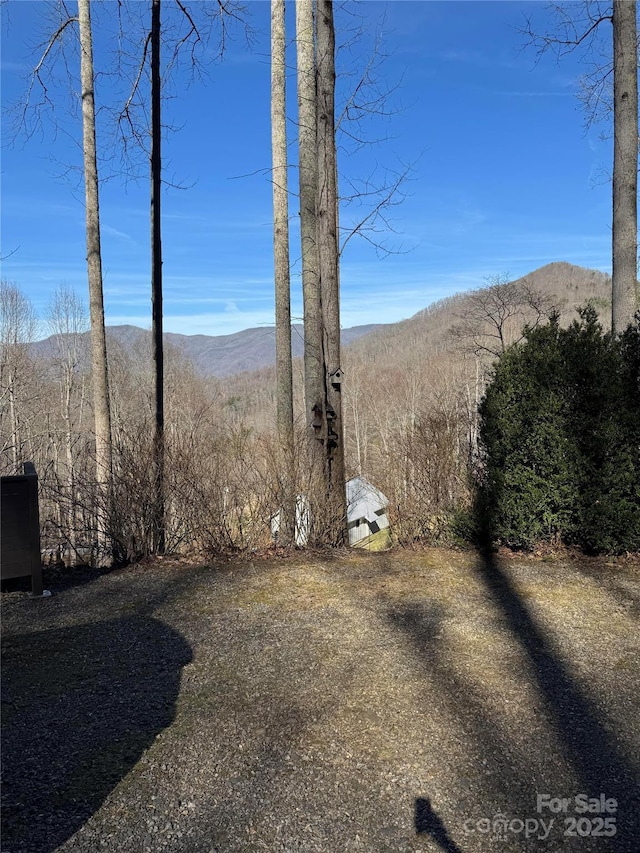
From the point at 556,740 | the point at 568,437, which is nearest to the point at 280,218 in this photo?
the point at 568,437

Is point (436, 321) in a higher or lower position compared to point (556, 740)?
higher

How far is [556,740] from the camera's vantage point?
2727 mm

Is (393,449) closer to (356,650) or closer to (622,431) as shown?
(622,431)

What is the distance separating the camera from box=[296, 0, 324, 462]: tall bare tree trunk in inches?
275

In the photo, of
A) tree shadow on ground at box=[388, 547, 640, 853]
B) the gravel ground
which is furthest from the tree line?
tree shadow on ground at box=[388, 547, 640, 853]

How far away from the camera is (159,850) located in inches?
81.0

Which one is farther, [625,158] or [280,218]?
[280,218]

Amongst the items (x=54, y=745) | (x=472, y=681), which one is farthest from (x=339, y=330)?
(x=54, y=745)

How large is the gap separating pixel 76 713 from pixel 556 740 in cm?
239

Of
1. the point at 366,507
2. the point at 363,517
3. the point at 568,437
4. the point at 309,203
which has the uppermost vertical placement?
the point at 309,203

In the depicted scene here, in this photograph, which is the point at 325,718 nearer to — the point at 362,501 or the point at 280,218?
the point at 362,501

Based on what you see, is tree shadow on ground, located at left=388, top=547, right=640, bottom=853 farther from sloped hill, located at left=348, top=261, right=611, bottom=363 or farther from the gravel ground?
sloped hill, located at left=348, top=261, right=611, bottom=363

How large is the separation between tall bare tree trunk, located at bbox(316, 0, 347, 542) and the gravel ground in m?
1.84

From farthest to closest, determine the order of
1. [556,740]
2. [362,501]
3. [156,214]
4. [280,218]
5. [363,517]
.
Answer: [280,218], [156,214], [363,517], [362,501], [556,740]
